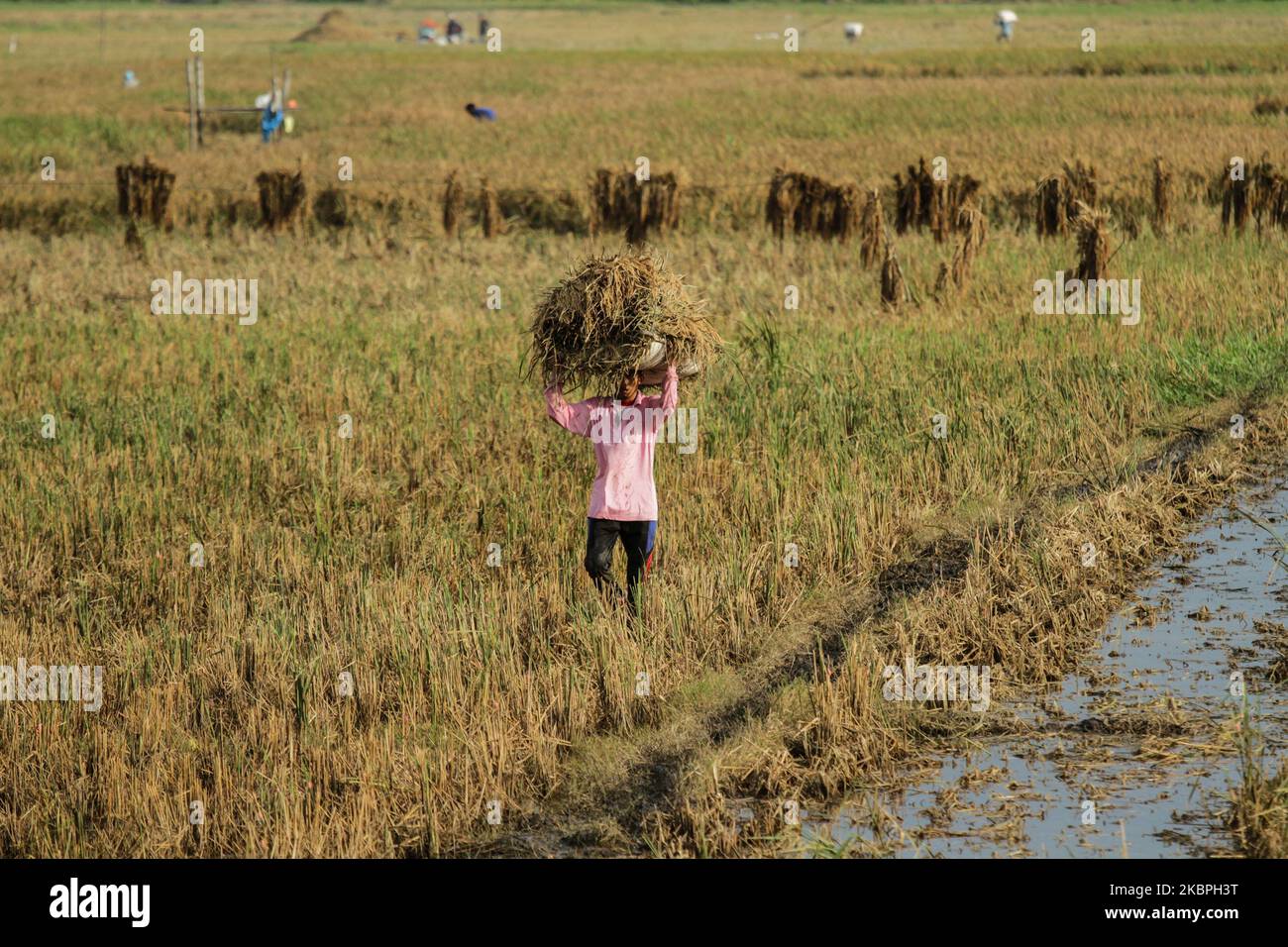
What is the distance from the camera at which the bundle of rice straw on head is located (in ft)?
20.5

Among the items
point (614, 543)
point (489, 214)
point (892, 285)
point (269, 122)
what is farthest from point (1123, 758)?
point (269, 122)

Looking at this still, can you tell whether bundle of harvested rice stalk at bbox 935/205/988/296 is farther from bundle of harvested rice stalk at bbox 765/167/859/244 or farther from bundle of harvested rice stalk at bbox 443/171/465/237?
bundle of harvested rice stalk at bbox 443/171/465/237

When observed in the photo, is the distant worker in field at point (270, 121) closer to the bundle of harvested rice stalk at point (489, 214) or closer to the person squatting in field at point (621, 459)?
the bundle of harvested rice stalk at point (489, 214)

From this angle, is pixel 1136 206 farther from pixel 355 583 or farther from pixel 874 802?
pixel 874 802

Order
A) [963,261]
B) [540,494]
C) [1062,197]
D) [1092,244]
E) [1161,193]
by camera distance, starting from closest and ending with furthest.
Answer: [540,494]
[1092,244]
[963,261]
[1062,197]
[1161,193]

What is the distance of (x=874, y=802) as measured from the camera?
15.4 ft

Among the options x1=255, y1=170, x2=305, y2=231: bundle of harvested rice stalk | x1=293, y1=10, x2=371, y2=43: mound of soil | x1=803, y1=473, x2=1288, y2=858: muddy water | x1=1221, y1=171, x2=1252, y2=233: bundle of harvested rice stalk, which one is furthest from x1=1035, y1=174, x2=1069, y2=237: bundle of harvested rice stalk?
x1=293, y1=10, x2=371, y2=43: mound of soil

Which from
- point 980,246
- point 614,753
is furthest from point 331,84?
point 614,753

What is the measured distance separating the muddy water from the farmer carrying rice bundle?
5.54 ft

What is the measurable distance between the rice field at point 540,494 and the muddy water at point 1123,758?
0.54 ft

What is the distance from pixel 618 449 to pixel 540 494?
2084 mm

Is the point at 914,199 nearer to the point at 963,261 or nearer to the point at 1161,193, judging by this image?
the point at 1161,193

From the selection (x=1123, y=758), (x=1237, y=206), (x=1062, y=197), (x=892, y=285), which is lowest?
(x=1123, y=758)

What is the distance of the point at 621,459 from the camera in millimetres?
6277
